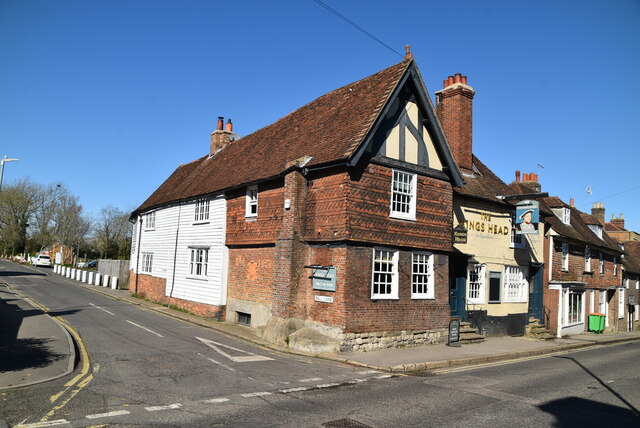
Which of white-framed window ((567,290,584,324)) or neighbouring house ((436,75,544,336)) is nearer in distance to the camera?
neighbouring house ((436,75,544,336))

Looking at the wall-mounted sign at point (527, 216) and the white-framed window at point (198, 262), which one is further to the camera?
the white-framed window at point (198, 262)

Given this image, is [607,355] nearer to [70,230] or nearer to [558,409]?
[558,409]

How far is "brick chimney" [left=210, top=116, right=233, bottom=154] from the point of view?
27.7 metres

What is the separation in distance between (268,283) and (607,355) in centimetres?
A: 1309

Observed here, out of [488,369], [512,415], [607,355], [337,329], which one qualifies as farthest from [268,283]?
[607,355]

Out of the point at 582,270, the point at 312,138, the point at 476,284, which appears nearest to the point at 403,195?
the point at 312,138

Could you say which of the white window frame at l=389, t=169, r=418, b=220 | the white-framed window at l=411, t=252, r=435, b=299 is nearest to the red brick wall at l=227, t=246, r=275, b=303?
the white window frame at l=389, t=169, r=418, b=220

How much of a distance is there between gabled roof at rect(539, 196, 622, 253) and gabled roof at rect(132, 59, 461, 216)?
10.7 metres

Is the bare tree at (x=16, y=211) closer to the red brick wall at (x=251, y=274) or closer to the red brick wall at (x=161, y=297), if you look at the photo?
the red brick wall at (x=161, y=297)

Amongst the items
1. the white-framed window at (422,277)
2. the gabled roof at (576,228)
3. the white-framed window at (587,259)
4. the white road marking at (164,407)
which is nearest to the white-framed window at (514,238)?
the gabled roof at (576,228)

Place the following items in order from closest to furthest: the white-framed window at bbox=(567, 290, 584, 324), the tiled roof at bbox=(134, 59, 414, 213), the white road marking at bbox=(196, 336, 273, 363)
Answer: the white road marking at bbox=(196, 336, 273, 363) < the tiled roof at bbox=(134, 59, 414, 213) < the white-framed window at bbox=(567, 290, 584, 324)

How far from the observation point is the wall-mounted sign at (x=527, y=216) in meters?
19.5

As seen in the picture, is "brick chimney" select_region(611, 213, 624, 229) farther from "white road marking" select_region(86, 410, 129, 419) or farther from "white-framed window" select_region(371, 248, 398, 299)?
"white road marking" select_region(86, 410, 129, 419)

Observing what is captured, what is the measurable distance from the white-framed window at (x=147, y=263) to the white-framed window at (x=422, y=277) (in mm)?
17383
